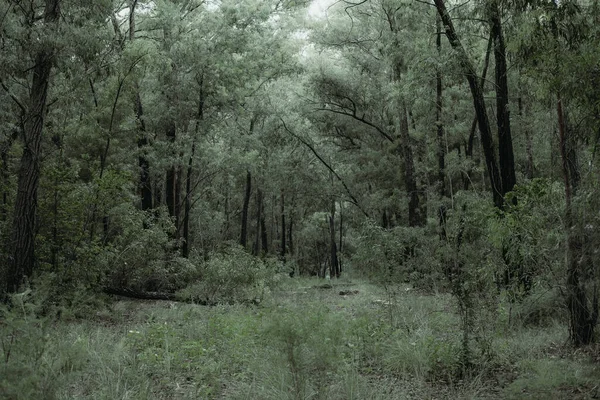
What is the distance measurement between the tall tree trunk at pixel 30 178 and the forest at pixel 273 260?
3cm

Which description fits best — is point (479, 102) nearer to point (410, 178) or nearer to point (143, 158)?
point (410, 178)

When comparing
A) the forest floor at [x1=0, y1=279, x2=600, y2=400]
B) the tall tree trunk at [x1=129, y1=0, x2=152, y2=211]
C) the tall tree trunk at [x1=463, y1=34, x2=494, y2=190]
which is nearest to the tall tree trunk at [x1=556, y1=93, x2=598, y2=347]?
the forest floor at [x1=0, y1=279, x2=600, y2=400]

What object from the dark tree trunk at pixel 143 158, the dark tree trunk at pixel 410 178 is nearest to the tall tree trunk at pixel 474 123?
the dark tree trunk at pixel 410 178

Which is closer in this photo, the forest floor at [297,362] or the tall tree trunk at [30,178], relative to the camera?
the forest floor at [297,362]

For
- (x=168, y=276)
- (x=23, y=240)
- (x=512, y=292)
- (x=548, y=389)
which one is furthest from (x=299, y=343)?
(x=168, y=276)

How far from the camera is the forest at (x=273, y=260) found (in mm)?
4941

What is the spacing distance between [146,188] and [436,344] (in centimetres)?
1368

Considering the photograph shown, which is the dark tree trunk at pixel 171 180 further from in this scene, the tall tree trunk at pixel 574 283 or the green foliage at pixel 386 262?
the tall tree trunk at pixel 574 283

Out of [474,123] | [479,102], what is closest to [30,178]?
[479,102]

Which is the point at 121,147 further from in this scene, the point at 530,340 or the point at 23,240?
the point at 530,340

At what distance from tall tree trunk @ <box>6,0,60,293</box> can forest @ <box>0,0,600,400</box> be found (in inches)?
1.3

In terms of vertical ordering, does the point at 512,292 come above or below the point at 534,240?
below

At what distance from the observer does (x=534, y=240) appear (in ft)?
22.2

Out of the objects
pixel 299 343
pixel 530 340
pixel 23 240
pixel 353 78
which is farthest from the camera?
pixel 353 78
